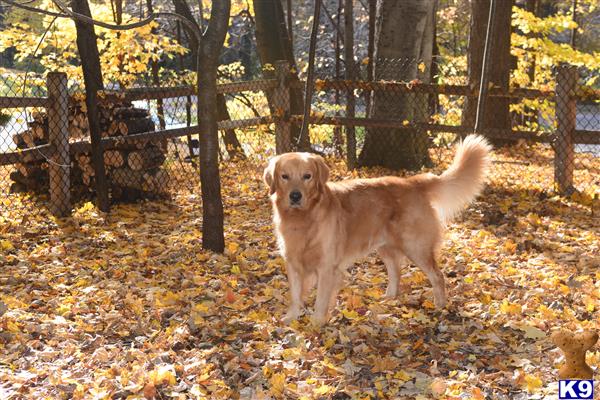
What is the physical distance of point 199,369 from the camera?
4.33 metres

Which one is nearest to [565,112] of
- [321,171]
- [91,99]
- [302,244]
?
[321,171]

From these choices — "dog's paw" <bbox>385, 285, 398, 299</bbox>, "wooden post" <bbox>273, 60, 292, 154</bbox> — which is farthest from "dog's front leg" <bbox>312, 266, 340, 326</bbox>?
"wooden post" <bbox>273, 60, 292, 154</bbox>

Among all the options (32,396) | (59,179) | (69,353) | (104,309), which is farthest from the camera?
(59,179)

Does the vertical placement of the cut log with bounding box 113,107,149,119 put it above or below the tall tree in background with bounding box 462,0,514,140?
below

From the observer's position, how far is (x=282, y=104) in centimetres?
991

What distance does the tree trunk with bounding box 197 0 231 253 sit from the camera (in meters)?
6.18

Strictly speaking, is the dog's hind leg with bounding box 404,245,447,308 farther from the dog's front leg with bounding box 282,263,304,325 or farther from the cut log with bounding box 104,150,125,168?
the cut log with bounding box 104,150,125,168

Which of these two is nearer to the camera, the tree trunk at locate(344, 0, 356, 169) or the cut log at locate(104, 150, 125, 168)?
the cut log at locate(104, 150, 125, 168)

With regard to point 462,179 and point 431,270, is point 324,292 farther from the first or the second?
point 462,179

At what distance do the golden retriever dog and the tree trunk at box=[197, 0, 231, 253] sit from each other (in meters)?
1.35

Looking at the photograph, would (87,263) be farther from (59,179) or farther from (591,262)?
(591,262)

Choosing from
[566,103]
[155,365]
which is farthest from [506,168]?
[155,365]

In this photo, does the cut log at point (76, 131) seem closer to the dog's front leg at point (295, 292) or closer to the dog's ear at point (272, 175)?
the dog's ear at point (272, 175)

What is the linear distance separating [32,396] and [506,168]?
370 inches
